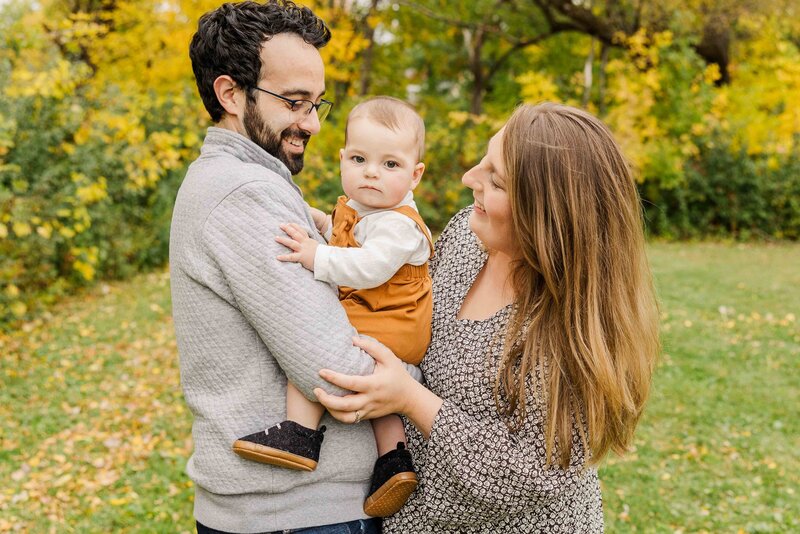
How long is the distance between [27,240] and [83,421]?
2.76 metres

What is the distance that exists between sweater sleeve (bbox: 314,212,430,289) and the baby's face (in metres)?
0.07

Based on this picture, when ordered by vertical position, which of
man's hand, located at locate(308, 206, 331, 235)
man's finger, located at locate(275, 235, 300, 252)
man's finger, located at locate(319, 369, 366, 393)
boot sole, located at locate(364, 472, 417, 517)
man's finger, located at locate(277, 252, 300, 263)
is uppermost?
man's finger, located at locate(275, 235, 300, 252)

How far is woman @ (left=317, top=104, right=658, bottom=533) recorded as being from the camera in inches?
75.2

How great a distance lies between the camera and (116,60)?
44.0ft

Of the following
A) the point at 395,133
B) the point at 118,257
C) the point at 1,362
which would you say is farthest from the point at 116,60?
the point at 395,133

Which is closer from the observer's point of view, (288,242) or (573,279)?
(288,242)

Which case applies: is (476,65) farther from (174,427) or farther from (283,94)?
(283,94)

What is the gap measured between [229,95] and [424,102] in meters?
16.6

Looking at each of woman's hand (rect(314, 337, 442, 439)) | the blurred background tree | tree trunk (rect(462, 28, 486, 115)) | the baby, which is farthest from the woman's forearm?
tree trunk (rect(462, 28, 486, 115))

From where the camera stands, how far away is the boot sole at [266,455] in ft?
5.74

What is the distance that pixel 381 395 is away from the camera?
6.03ft

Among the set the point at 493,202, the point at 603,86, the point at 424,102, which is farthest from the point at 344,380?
the point at 424,102

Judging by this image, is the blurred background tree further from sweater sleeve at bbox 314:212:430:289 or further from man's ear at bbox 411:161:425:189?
sweater sleeve at bbox 314:212:430:289

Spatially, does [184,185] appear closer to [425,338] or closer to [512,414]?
[425,338]
